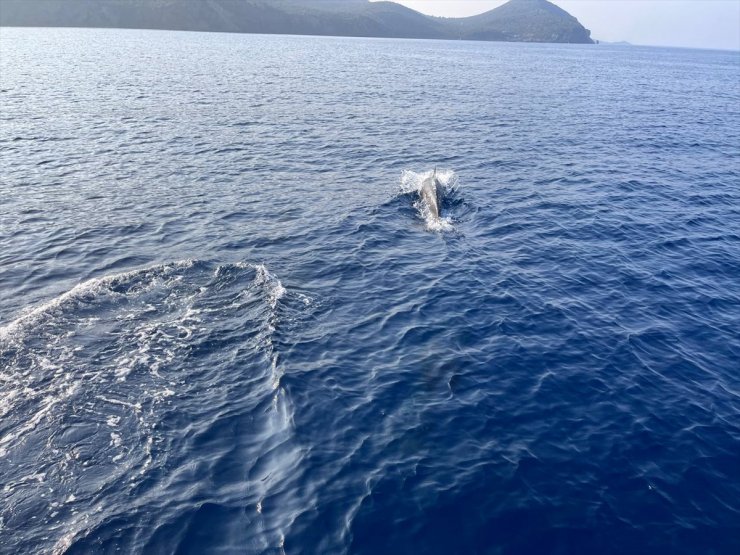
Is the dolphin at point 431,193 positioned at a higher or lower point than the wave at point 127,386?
lower

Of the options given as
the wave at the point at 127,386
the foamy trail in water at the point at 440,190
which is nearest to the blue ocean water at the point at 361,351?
the wave at the point at 127,386

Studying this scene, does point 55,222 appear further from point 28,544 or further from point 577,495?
point 577,495

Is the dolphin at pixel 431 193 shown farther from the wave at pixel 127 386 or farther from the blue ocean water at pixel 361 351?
the wave at pixel 127 386

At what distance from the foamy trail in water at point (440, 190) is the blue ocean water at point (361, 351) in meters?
0.32

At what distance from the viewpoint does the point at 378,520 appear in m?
14.3

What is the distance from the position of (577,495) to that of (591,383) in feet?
20.4

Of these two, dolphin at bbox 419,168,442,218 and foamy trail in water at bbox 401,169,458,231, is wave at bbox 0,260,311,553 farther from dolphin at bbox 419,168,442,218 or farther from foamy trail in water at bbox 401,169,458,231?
dolphin at bbox 419,168,442,218

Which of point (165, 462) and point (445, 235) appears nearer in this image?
point (165, 462)

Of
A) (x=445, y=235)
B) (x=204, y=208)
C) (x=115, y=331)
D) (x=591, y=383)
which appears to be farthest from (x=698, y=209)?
(x=115, y=331)

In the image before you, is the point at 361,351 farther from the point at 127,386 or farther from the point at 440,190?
the point at 440,190

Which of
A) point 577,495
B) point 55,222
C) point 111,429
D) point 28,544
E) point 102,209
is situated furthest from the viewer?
point 102,209

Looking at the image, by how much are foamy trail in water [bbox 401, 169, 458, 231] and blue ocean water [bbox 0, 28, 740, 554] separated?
32 centimetres

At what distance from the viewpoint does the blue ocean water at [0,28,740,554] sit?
14516 mm

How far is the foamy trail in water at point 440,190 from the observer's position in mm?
35375
